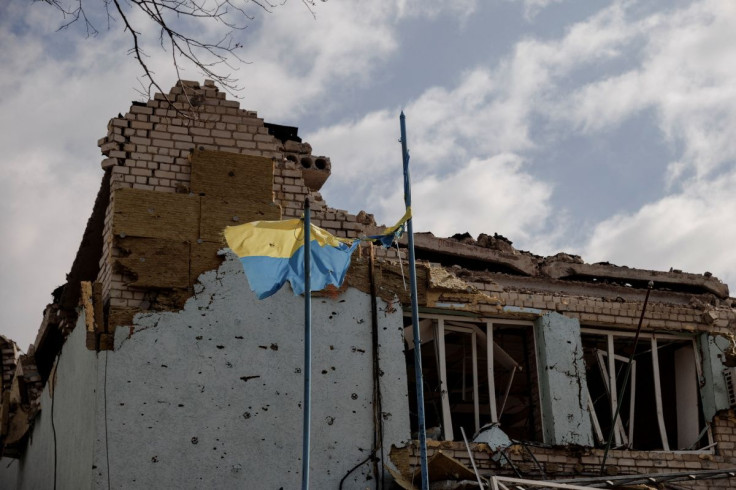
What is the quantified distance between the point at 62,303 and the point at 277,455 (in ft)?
14.0

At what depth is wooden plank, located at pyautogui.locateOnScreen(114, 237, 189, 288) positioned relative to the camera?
32.3 feet

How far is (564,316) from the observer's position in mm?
11383

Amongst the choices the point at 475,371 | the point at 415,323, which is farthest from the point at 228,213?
the point at 475,371

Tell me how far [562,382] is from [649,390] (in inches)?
93.2

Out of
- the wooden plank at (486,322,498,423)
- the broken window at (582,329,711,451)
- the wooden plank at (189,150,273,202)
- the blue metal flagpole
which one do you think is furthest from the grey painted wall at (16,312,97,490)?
the broken window at (582,329,711,451)

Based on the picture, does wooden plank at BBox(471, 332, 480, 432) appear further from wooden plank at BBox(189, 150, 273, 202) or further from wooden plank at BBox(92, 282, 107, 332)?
wooden plank at BBox(92, 282, 107, 332)

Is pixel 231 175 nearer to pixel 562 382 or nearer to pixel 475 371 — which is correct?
pixel 475 371

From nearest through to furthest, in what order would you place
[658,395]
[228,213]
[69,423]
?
[228,213] < [69,423] < [658,395]

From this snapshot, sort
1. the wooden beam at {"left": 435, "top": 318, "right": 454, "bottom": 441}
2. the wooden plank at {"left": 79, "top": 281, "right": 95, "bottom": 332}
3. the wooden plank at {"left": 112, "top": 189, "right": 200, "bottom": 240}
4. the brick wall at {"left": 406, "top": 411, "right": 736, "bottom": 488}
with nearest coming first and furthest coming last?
the wooden plank at {"left": 79, "top": 281, "right": 95, "bottom": 332}
the wooden plank at {"left": 112, "top": 189, "right": 200, "bottom": 240}
the brick wall at {"left": 406, "top": 411, "right": 736, "bottom": 488}
the wooden beam at {"left": 435, "top": 318, "right": 454, "bottom": 441}

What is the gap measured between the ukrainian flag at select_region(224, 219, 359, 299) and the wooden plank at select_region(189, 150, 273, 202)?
1.98m

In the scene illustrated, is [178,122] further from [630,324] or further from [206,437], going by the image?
[630,324]

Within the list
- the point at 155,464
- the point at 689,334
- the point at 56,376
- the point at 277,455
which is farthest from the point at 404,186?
the point at 56,376

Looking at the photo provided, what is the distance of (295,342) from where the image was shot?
10055 mm

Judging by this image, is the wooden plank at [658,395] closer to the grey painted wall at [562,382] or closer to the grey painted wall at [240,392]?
the grey painted wall at [562,382]
